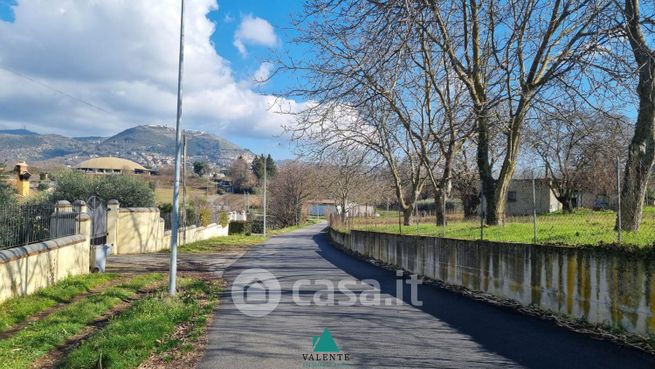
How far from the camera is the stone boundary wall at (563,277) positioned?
721 centimetres

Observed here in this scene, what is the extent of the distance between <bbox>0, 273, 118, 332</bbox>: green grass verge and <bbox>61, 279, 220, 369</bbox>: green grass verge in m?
2.14

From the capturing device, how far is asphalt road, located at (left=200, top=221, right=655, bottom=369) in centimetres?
629

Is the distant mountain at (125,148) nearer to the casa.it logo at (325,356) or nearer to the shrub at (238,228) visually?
the shrub at (238,228)

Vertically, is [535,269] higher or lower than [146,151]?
lower

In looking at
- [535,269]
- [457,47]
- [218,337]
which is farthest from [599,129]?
[218,337]

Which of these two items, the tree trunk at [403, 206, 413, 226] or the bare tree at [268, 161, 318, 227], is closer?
the tree trunk at [403, 206, 413, 226]

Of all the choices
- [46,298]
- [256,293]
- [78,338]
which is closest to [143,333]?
[78,338]

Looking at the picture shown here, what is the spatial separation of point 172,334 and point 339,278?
24.4 feet

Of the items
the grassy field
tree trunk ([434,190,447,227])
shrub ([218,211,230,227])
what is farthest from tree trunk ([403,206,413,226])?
shrub ([218,211,230,227])

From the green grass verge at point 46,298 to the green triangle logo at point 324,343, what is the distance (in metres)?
5.76

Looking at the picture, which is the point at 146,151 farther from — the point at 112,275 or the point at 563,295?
the point at 563,295

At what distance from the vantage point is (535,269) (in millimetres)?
9555

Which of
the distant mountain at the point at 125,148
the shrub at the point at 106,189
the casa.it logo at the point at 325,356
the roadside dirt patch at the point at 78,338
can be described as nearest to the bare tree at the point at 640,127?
the casa.it logo at the point at 325,356

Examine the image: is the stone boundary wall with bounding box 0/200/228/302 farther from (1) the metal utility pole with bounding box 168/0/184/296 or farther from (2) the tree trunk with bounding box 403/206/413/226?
(2) the tree trunk with bounding box 403/206/413/226
